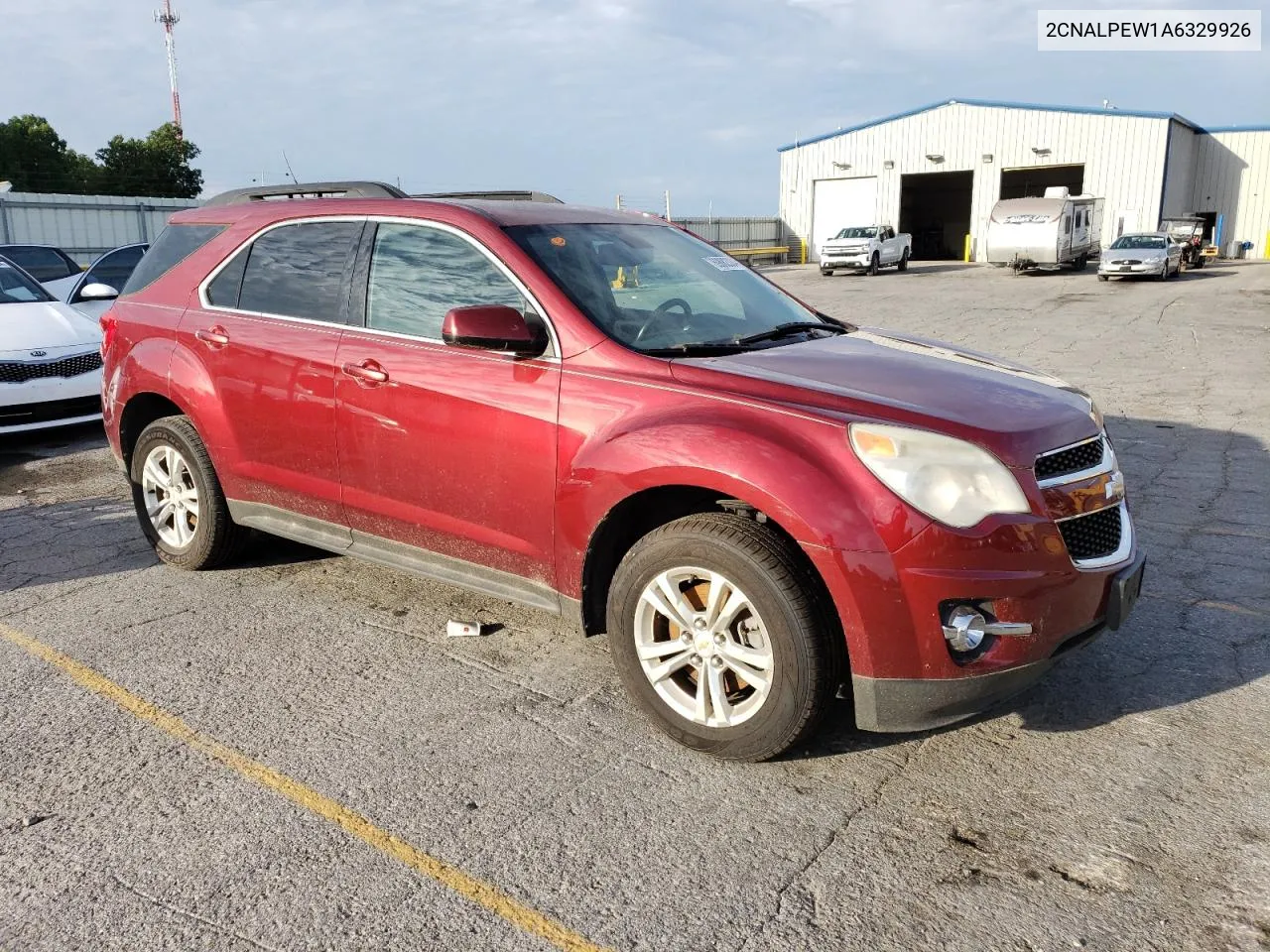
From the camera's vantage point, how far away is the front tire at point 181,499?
4828 millimetres

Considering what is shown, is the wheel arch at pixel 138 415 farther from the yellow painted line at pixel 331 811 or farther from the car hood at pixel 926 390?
the car hood at pixel 926 390

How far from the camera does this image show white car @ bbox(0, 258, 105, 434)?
7824mm

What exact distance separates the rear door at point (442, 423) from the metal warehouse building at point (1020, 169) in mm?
41643

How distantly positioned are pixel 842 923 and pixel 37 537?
520 cm

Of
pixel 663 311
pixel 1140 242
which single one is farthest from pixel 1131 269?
pixel 663 311

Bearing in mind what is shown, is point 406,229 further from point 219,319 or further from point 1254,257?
point 1254,257

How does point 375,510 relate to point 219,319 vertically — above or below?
below

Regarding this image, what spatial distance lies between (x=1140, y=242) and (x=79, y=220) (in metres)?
28.9

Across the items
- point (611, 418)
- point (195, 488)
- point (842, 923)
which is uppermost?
point (611, 418)

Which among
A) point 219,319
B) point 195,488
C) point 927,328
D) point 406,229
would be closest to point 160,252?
point 219,319

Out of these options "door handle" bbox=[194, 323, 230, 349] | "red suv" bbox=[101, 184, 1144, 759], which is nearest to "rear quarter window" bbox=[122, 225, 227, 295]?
"red suv" bbox=[101, 184, 1144, 759]

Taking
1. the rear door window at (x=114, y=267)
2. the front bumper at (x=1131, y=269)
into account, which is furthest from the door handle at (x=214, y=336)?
the front bumper at (x=1131, y=269)

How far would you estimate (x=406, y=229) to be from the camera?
4.12m

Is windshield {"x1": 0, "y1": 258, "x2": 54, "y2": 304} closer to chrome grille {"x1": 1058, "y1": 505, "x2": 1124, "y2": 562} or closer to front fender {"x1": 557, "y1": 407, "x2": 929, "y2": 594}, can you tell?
front fender {"x1": 557, "y1": 407, "x2": 929, "y2": 594}
